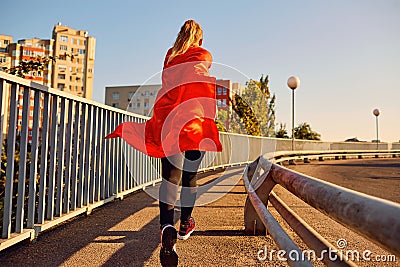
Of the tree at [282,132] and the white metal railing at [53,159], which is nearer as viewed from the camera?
the white metal railing at [53,159]

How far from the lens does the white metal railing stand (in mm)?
3107

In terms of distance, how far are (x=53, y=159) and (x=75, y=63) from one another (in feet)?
346

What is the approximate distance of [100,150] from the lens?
5.18 m

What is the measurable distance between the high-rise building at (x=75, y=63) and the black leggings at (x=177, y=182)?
334ft

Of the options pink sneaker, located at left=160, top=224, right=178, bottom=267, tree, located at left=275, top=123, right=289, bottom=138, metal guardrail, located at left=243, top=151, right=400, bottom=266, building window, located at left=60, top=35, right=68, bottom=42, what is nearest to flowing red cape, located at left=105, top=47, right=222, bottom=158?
pink sneaker, located at left=160, top=224, right=178, bottom=267

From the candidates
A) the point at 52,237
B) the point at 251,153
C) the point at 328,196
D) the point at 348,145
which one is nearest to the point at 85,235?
the point at 52,237

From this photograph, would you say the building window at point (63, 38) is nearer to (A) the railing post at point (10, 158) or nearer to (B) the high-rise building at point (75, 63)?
(B) the high-rise building at point (75, 63)

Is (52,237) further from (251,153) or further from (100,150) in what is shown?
(251,153)

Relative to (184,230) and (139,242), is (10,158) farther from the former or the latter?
(184,230)

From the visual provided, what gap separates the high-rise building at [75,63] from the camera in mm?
101312

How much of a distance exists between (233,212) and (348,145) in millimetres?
31859

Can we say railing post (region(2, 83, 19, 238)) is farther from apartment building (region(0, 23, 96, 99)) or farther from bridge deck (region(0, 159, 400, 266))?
apartment building (region(0, 23, 96, 99))

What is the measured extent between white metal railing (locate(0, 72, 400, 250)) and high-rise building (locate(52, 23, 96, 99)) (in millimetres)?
99019

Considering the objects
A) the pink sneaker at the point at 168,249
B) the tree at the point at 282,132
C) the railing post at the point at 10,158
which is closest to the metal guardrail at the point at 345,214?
the pink sneaker at the point at 168,249
